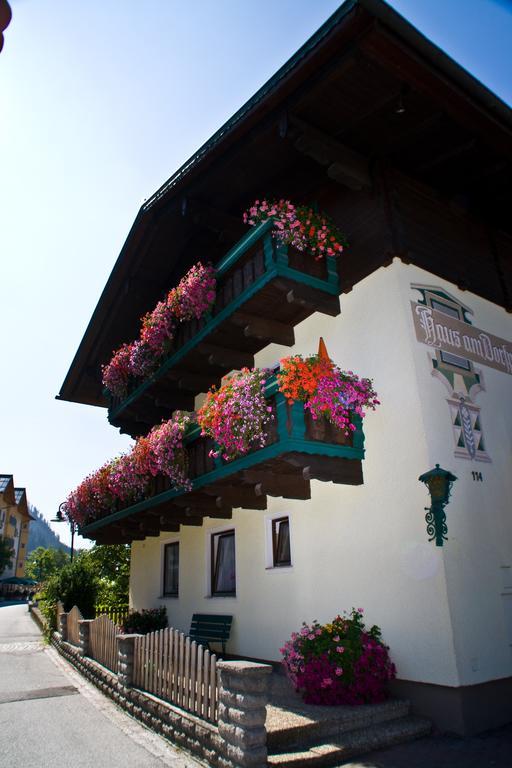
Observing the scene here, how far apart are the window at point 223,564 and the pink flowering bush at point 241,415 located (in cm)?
402

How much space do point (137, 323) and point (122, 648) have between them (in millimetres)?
9392

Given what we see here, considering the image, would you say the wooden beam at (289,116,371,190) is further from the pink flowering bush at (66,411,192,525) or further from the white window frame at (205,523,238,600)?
the white window frame at (205,523,238,600)

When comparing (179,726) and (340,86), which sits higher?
(340,86)

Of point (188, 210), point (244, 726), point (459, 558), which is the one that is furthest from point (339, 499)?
point (188, 210)

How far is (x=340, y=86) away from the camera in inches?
290

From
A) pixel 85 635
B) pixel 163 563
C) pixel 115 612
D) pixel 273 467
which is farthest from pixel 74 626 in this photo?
pixel 273 467

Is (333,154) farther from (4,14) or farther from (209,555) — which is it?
(209,555)

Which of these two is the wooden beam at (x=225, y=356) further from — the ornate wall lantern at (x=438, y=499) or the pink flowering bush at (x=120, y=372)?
the ornate wall lantern at (x=438, y=499)

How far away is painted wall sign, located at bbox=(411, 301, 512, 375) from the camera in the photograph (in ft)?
25.5

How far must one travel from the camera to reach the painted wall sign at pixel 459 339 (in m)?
7.78

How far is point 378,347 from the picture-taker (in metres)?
7.86

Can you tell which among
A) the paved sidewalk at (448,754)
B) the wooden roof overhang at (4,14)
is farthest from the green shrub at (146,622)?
the wooden roof overhang at (4,14)

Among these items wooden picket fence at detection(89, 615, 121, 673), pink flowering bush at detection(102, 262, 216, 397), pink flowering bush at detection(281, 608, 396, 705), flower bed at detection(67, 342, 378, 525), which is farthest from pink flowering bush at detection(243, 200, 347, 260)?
wooden picket fence at detection(89, 615, 121, 673)

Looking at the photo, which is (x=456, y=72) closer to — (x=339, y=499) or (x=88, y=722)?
(x=339, y=499)
